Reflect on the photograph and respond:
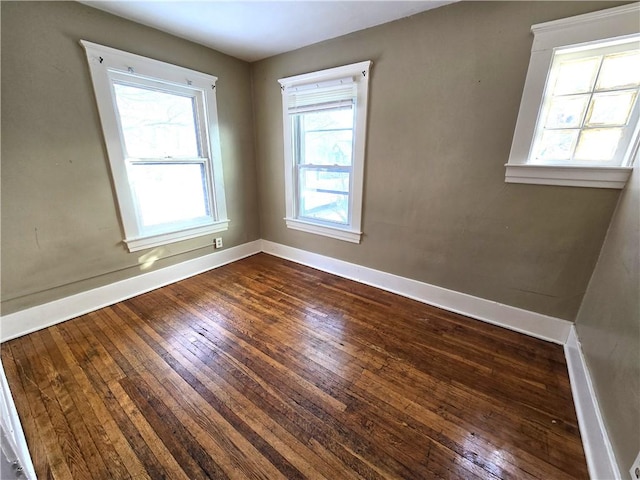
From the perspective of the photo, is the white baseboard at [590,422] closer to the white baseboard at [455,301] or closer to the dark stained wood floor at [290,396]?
the dark stained wood floor at [290,396]

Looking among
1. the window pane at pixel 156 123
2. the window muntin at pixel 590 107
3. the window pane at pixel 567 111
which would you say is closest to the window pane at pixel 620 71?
the window muntin at pixel 590 107

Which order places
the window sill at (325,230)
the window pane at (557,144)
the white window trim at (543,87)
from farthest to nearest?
the window sill at (325,230) < the window pane at (557,144) < the white window trim at (543,87)

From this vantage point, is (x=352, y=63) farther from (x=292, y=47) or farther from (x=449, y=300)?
(x=449, y=300)

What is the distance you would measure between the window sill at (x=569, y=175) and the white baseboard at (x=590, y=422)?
1029 millimetres

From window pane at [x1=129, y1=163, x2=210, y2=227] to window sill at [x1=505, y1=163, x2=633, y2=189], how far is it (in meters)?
2.92

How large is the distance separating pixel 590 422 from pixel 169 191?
3.51m

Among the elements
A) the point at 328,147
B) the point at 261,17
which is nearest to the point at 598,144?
the point at 328,147

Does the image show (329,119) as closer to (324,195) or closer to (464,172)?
(324,195)

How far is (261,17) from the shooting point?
214cm

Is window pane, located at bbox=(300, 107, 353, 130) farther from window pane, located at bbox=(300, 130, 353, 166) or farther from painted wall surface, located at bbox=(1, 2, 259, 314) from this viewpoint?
painted wall surface, located at bbox=(1, 2, 259, 314)

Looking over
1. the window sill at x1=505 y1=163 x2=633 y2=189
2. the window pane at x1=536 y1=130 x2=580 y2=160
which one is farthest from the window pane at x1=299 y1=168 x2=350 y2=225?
the window pane at x1=536 y1=130 x2=580 y2=160

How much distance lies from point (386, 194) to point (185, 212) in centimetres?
216

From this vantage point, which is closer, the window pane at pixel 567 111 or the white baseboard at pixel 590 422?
the white baseboard at pixel 590 422

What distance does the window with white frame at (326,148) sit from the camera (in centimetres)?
253
